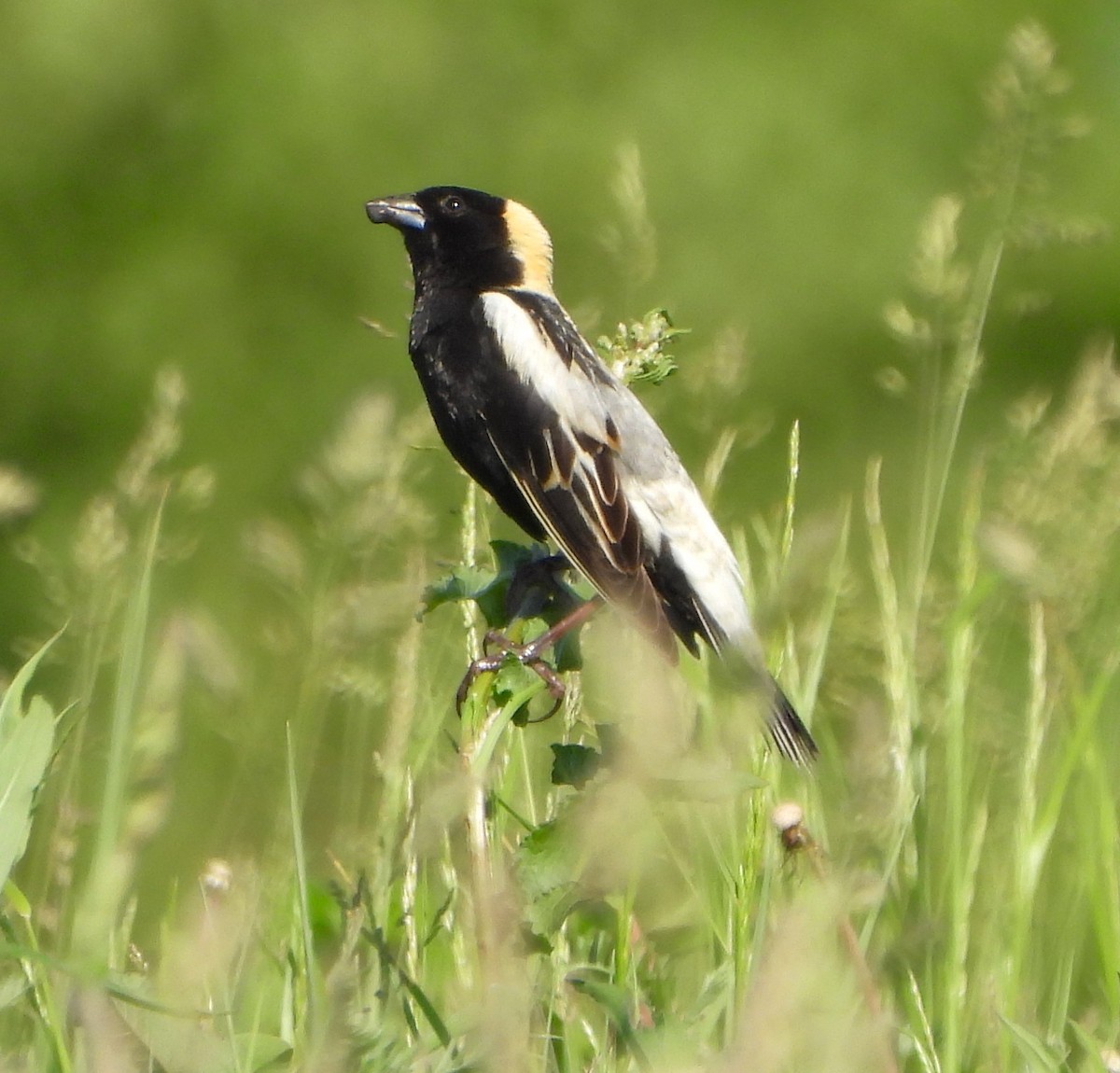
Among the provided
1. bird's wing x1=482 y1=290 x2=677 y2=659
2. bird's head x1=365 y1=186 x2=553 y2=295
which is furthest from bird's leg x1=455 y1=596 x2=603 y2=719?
bird's head x1=365 y1=186 x2=553 y2=295

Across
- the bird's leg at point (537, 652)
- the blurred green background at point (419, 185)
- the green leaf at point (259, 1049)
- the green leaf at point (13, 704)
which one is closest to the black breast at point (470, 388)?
the bird's leg at point (537, 652)

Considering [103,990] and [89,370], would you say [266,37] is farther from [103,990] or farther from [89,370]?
[103,990]

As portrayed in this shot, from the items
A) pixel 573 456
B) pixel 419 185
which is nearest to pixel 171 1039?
pixel 573 456

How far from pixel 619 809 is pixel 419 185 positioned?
7.50 metres

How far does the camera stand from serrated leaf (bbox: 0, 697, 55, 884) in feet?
4.76

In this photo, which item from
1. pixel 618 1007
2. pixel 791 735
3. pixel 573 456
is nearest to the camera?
pixel 618 1007

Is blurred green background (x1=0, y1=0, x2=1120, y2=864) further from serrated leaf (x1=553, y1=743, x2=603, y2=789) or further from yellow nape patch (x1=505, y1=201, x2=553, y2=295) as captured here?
serrated leaf (x1=553, y1=743, x2=603, y2=789)

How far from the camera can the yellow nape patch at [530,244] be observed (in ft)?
10.8

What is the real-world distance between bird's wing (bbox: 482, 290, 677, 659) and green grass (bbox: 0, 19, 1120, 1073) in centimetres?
25

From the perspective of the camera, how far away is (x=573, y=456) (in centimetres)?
275

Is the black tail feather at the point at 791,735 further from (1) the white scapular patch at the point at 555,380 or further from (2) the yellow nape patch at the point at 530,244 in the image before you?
(2) the yellow nape patch at the point at 530,244

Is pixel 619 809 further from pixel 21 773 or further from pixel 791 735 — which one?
pixel 791 735

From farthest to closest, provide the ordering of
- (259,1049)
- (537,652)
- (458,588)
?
(537,652), (458,588), (259,1049)

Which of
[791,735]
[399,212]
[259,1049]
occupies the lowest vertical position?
[791,735]
